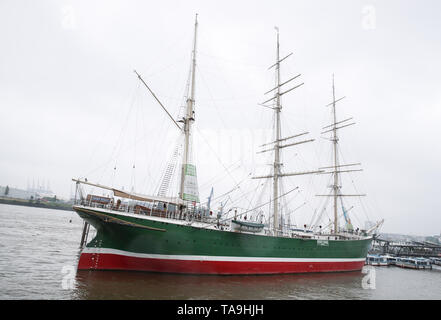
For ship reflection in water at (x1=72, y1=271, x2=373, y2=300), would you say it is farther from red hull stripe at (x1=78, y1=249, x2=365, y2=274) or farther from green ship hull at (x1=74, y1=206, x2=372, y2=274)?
green ship hull at (x1=74, y1=206, x2=372, y2=274)

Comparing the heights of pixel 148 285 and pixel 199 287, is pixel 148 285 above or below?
above

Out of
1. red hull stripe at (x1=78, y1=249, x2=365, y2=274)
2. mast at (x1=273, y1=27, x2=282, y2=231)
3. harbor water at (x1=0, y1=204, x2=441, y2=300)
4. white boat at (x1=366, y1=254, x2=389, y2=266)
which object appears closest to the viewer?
harbor water at (x1=0, y1=204, x2=441, y2=300)

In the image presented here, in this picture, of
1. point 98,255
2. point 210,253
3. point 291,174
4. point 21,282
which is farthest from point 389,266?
point 21,282

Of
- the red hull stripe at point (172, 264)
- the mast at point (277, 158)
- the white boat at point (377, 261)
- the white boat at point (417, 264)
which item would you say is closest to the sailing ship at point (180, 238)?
the red hull stripe at point (172, 264)

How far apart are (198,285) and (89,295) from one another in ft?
21.0

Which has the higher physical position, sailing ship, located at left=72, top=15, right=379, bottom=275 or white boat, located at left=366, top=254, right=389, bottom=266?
sailing ship, located at left=72, top=15, right=379, bottom=275

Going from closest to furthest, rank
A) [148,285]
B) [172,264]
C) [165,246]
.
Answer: [148,285], [165,246], [172,264]

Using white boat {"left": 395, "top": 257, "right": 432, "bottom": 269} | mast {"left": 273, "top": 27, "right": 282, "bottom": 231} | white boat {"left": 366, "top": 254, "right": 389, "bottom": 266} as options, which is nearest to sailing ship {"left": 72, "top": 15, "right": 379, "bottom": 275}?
mast {"left": 273, "top": 27, "right": 282, "bottom": 231}

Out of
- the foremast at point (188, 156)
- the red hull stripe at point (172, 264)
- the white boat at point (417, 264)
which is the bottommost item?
the white boat at point (417, 264)

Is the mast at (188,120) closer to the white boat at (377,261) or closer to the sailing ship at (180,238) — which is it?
the sailing ship at (180,238)

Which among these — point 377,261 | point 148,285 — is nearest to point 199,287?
point 148,285

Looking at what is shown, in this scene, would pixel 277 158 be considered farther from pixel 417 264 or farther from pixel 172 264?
pixel 417 264

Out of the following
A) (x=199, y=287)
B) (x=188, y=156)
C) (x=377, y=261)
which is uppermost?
(x=188, y=156)

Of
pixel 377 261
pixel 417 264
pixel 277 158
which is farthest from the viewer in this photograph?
pixel 377 261
